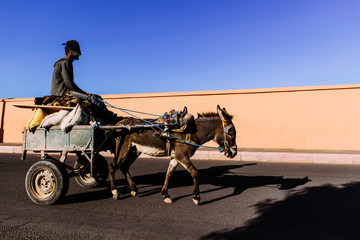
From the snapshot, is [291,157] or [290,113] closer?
[291,157]

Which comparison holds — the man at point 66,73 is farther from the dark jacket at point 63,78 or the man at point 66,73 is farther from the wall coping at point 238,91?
the wall coping at point 238,91

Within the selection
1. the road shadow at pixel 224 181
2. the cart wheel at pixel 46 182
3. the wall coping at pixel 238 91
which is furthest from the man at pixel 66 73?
the wall coping at pixel 238 91

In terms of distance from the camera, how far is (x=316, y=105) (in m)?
12.2

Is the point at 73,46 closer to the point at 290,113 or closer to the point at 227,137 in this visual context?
the point at 227,137

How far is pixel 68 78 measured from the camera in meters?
4.75

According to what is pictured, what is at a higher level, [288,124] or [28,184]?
[288,124]

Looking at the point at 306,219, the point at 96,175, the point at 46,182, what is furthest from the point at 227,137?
the point at 46,182

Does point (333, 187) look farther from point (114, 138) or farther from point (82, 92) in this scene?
point (82, 92)

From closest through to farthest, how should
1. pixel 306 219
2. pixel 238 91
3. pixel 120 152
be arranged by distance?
pixel 306 219, pixel 120 152, pixel 238 91

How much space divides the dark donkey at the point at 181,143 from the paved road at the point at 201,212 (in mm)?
467

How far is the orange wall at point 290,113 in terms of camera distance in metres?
11.9

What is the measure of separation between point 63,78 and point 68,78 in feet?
0.31

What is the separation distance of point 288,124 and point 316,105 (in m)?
1.55

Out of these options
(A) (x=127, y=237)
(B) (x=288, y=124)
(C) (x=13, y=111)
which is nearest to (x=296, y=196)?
(A) (x=127, y=237)
